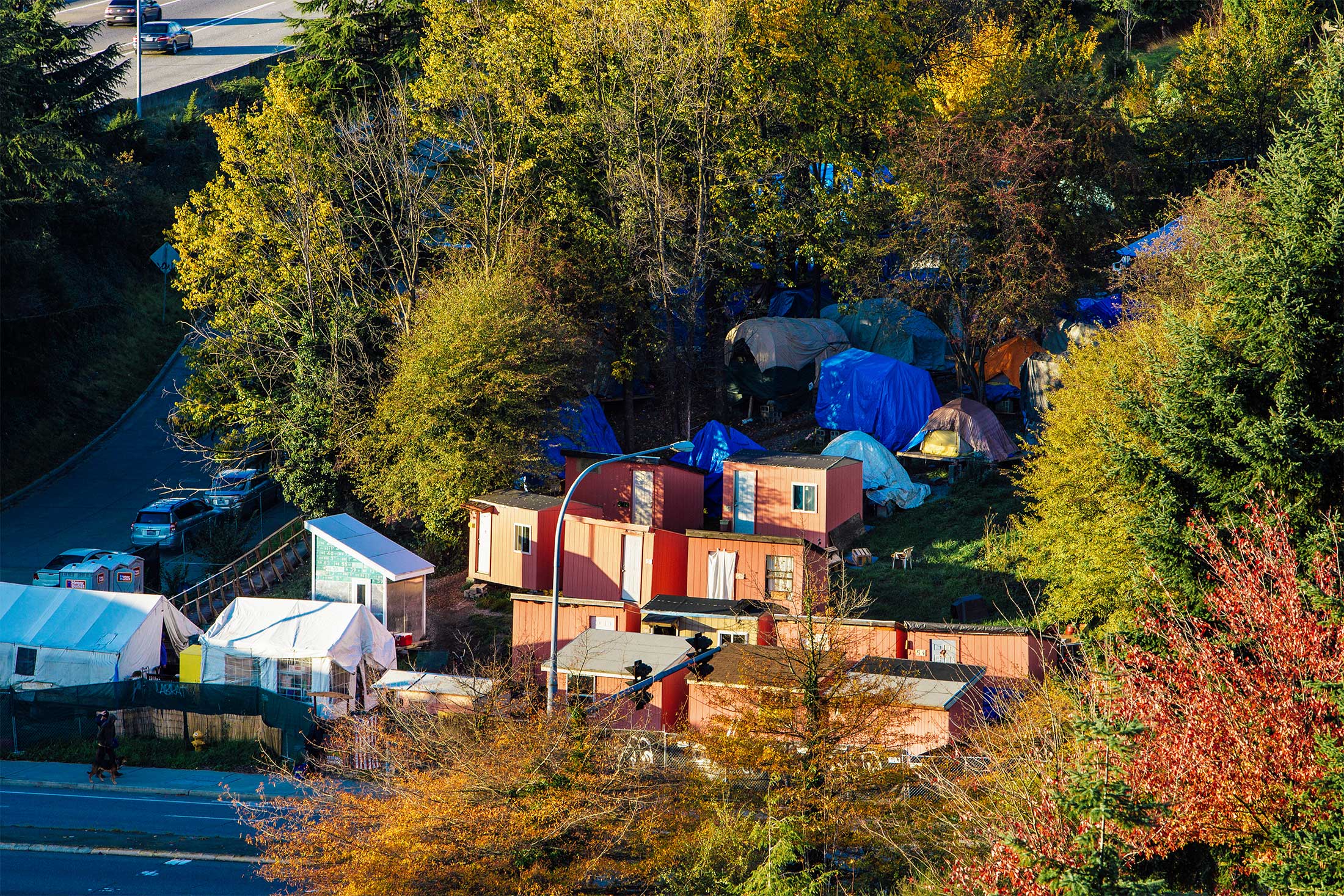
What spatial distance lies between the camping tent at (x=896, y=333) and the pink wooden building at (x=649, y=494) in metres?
13.2

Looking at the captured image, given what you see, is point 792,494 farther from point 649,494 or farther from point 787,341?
point 787,341

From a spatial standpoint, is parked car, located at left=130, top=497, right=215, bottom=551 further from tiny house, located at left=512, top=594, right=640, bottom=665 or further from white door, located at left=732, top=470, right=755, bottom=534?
white door, located at left=732, top=470, right=755, bottom=534

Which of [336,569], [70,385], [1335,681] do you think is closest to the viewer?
[1335,681]

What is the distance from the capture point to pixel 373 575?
37125 mm

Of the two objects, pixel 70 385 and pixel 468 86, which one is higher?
pixel 468 86

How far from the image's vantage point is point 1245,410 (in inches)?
768

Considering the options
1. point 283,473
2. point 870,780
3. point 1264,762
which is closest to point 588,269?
point 283,473

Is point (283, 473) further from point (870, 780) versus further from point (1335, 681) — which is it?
point (1335, 681)

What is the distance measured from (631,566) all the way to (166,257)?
35273mm

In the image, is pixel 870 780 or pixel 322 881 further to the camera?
pixel 870 780

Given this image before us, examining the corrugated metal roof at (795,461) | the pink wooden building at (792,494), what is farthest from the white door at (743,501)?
the corrugated metal roof at (795,461)

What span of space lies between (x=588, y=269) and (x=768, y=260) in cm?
796

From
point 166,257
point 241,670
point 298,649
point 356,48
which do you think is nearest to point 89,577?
point 241,670

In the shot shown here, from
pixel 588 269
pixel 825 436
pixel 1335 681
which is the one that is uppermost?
pixel 588 269
